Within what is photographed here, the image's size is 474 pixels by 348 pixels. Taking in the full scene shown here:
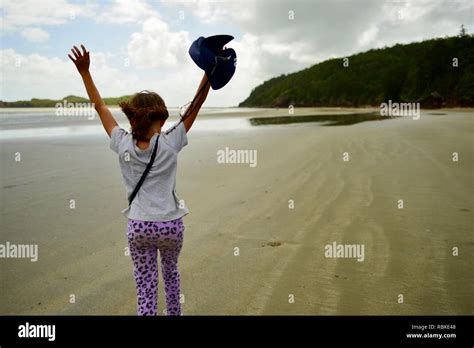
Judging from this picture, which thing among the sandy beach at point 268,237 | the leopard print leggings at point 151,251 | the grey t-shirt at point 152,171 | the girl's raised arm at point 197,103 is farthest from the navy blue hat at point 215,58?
the sandy beach at point 268,237

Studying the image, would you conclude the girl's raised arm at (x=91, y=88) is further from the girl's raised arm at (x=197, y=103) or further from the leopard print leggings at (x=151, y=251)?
the leopard print leggings at (x=151, y=251)

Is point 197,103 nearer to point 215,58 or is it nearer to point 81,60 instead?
point 215,58

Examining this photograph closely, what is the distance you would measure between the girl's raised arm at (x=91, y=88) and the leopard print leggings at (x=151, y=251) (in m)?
0.76

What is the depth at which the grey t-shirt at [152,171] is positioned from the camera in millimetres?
2734

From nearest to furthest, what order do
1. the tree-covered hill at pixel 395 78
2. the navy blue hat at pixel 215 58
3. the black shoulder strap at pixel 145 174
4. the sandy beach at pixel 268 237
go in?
the black shoulder strap at pixel 145 174, the navy blue hat at pixel 215 58, the sandy beach at pixel 268 237, the tree-covered hill at pixel 395 78

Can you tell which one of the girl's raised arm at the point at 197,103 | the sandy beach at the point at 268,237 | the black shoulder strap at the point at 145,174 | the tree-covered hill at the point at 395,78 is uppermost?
the tree-covered hill at the point at 395,78

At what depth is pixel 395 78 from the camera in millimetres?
85562

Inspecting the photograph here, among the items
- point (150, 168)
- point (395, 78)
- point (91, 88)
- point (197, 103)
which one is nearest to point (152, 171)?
point (150, 168)

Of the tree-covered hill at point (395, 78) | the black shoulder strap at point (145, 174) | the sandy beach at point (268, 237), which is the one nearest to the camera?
the black shoulder strap at point (145, 174)

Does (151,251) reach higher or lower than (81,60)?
lower

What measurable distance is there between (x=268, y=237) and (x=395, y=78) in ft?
296

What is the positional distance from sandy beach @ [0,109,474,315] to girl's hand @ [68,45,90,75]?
2260 millimetres

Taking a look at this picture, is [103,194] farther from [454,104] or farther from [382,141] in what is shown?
[454,104]

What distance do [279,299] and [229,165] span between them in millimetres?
7133
